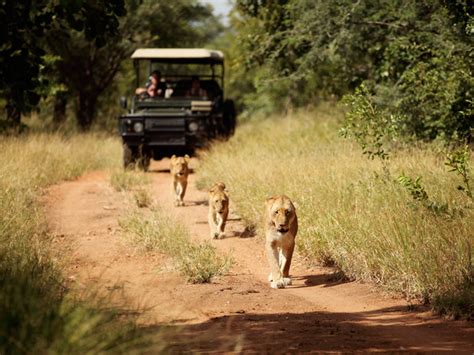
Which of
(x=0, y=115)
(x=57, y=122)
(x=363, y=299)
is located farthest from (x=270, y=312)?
(x=57, y=122)

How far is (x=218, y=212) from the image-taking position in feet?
36.8

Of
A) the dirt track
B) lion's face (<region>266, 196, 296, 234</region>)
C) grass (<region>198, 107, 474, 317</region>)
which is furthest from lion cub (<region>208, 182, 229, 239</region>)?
lion's face (<region>266, 196, 296, 234</region>)

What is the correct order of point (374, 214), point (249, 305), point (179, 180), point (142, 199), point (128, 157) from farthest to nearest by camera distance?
point (128, 157) → point (179, 180) → point (142, 199) → point (374, 214) → point (249, 305)

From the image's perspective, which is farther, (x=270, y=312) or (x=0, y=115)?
(x=0, y=115)

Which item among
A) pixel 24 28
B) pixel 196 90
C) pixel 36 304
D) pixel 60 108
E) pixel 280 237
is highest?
pixel 24 28

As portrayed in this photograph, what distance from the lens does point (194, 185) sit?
16.2 m

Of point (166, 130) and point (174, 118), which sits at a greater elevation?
point (174, 118)

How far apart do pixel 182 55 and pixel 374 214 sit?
10.5 metres

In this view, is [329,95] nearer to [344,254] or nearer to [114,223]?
[114,223]

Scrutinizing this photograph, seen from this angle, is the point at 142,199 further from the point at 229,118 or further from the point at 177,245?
the point at 229,118

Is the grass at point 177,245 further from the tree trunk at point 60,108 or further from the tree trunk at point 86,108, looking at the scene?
the tree trunk at point 86,108

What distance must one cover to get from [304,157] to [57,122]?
555 inches

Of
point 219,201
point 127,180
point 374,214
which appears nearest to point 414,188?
point 374,214

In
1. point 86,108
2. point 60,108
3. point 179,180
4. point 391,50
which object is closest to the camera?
point 179,180
